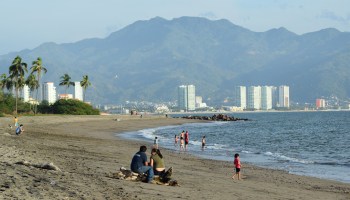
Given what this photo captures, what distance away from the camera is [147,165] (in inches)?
716

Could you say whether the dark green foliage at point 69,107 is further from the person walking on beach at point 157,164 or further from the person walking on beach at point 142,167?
the person walking on beach at point 142,167

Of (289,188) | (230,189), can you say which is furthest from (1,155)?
(289,188)

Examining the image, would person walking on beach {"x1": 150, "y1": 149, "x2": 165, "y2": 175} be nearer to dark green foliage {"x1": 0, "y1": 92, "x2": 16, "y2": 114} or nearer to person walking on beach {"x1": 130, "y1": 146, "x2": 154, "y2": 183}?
person walking on beach {"x1": 130, "y1": 146, "x2": 154, "y2": 183}

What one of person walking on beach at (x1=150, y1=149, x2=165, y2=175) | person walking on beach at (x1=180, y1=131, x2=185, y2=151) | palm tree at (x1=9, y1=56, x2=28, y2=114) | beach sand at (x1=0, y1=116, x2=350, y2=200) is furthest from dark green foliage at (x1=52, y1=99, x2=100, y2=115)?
person walking on beach at (x1=150, y1=149, x2=165, y2=175)

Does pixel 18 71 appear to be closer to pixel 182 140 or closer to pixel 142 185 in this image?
pixel 182 140

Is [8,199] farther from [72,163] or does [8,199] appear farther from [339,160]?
[339,160]

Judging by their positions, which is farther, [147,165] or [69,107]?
[69,107]

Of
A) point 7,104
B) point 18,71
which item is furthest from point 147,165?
point 18,71

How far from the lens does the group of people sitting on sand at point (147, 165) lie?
17.6 meters

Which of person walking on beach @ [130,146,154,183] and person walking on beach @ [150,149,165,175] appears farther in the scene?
person walking on beach @ [150,149,165,175]

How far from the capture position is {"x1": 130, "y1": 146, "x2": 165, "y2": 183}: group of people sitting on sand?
17562 mm

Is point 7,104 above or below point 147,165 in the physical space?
above

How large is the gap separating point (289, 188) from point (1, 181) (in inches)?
413

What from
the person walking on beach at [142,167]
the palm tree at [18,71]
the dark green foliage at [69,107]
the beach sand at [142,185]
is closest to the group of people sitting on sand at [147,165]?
the person walking on beach at [142,167]
